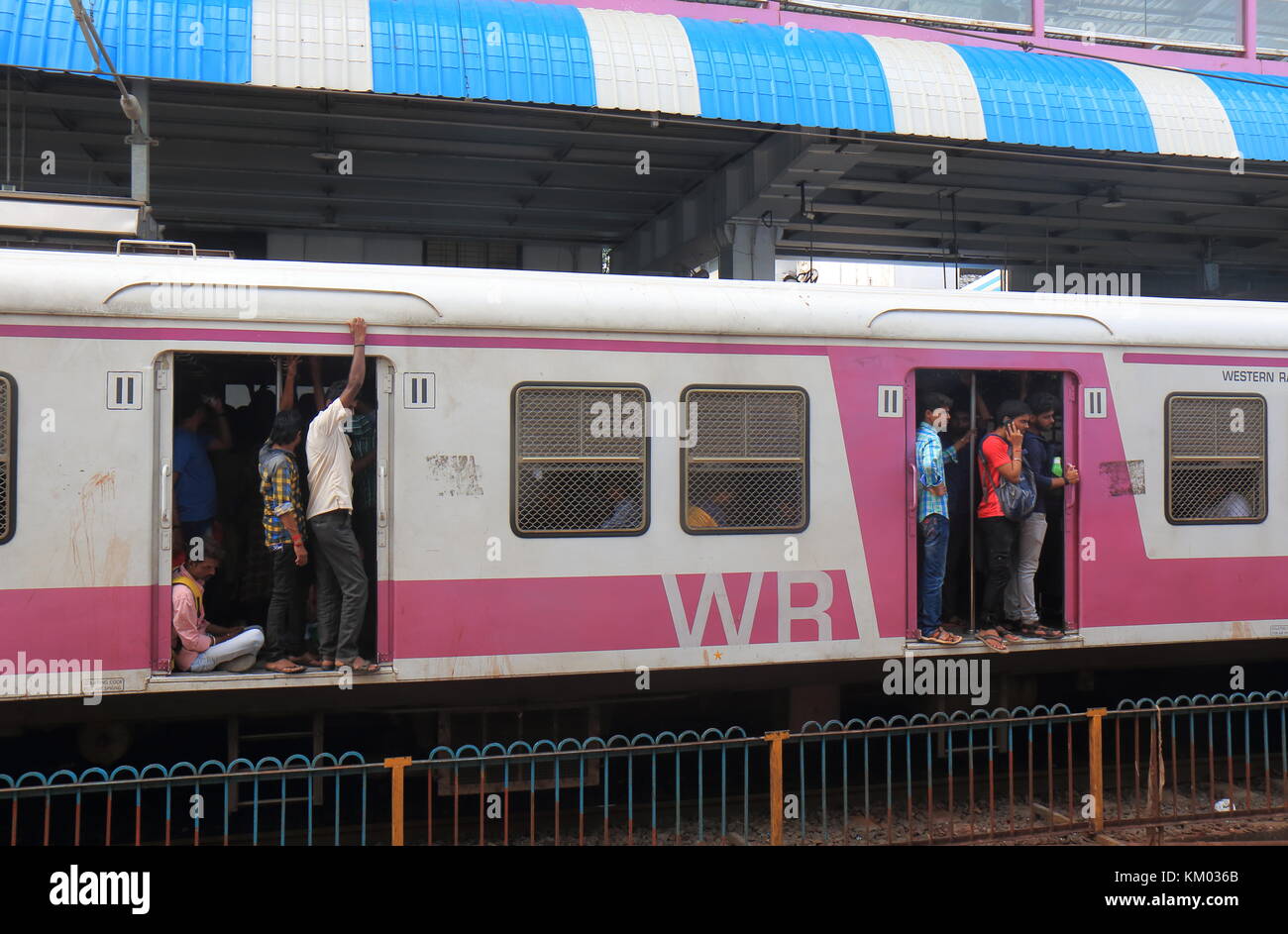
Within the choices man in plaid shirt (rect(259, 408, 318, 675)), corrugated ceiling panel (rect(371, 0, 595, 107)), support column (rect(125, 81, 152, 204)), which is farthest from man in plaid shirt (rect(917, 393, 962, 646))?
support column (rect(125, 81, 152, 204))

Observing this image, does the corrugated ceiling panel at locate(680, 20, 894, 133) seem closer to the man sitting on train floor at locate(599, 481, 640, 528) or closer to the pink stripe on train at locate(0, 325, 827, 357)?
→ the pink stripe on train at locate(0, 325, 827, 357)

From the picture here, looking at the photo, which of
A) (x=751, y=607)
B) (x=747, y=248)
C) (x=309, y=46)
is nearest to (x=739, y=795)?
(x=751, y=607)

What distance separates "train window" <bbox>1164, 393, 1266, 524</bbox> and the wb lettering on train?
2581 mm

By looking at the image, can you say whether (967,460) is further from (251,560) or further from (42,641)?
(42,641)

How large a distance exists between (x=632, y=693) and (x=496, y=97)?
18.7 feet

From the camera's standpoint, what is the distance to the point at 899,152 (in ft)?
38.7

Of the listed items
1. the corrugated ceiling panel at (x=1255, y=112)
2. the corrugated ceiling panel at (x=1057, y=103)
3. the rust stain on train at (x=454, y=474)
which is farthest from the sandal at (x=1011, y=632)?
the corrugated ceiling panel at (x=1255, y=112)

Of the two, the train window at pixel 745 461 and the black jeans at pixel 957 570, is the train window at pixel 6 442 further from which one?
the black jeans at pixel 957 570

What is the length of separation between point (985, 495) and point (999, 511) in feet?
0.55

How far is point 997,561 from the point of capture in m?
7.35

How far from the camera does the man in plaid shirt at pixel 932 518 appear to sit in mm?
6930

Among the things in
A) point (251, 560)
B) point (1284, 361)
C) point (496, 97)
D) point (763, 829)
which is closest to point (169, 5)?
point (496, 97)

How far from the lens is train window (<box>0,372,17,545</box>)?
5684 mm

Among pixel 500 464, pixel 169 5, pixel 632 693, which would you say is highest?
pixel 169 5
